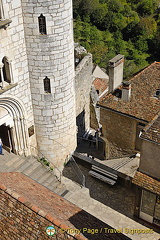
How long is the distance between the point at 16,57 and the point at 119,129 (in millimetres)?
6527

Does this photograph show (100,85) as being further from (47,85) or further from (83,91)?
Result: (47,85)

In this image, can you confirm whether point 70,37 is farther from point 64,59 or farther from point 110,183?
point 110,183

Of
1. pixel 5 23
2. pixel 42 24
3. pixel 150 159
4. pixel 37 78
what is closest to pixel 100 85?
pixel 37 78

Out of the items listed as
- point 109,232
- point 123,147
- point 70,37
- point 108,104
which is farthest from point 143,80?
point 109,232

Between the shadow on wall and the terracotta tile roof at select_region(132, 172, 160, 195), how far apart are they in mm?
3249

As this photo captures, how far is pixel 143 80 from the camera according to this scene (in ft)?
60.5

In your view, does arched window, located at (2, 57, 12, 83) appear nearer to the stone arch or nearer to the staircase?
the stone arch

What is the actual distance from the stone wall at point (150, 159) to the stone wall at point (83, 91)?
8.71 meters

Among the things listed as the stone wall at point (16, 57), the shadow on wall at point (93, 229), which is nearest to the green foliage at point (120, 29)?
the stone wall at point (16, 57)

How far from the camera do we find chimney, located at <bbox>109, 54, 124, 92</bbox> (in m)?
18.4

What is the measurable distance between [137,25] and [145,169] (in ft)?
169

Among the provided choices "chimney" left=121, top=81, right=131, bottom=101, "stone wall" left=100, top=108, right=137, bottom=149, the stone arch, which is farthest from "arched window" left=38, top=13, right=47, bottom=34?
"stone wall" left=100, top=108, right=137, bottom=149

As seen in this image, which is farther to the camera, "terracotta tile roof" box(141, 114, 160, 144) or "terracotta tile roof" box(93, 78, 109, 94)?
"terracotta tile roof" box(93, 78, 109, 94)

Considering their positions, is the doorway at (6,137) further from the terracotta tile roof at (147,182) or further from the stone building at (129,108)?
the terracotta tile roof at (147,182)
